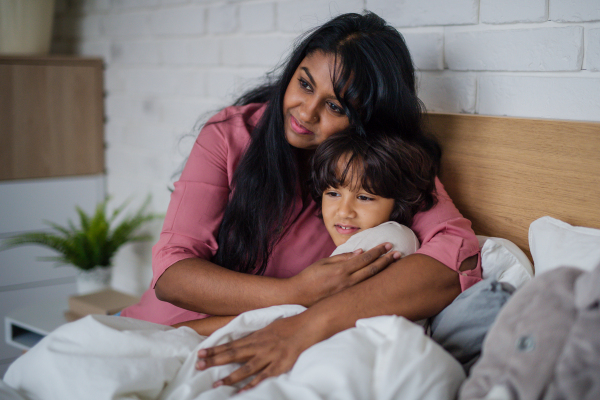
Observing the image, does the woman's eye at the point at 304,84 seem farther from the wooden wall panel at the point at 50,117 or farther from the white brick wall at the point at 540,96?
the wooden wall panel at the point at 50,117

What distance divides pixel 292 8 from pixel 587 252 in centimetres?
A: 117

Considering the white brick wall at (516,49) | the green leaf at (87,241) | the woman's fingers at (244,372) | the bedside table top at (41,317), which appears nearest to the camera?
the woman's fingers at (244,372)

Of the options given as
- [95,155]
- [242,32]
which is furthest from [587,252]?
[95,155]

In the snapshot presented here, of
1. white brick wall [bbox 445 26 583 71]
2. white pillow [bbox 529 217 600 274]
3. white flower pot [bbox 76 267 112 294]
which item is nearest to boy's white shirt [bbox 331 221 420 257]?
white pillow [bbox 529 217 600 274]

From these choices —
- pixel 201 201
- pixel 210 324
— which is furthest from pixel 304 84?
pixel 210 324

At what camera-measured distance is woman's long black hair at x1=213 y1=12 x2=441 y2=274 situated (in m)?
1.19

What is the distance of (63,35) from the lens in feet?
8.95

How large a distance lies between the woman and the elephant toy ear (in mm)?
362

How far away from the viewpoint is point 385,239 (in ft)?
3.77

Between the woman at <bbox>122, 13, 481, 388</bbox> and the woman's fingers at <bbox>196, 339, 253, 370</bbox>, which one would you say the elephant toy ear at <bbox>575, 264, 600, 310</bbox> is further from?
the woman's fingers at <bbox>196, 339, 253, 370</bbox>

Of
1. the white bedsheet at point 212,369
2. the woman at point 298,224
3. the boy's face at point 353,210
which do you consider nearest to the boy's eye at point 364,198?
the boy's face at point 353,210

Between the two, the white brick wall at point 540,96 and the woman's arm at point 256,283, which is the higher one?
the white brick wall at point 540,96

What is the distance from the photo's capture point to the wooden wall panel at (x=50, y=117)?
88.9 inches

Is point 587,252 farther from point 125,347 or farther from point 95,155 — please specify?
point 95,155
